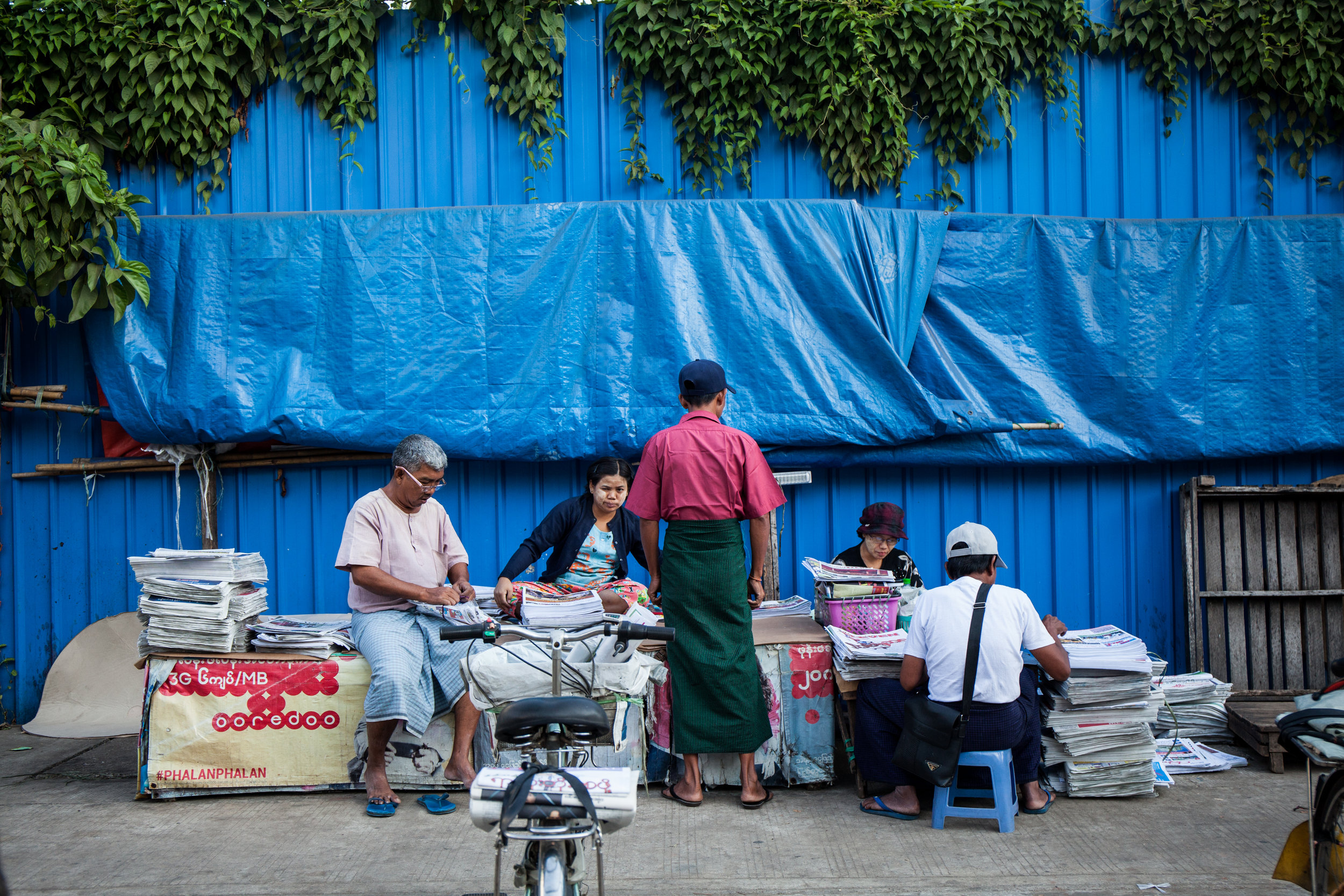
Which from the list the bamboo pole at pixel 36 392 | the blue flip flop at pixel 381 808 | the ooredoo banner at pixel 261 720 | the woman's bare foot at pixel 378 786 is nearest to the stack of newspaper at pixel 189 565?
the ooredoo banner at pixel 261 720

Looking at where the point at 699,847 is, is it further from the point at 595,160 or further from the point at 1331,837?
the point at 595,160

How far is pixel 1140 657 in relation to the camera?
13.5 ft

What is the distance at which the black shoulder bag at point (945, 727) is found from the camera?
3680 millimetres

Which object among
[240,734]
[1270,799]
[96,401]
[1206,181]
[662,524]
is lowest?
[1270,799]

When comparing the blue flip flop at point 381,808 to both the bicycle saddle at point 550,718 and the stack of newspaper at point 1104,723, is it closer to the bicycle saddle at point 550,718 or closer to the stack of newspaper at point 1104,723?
the bicycle saddle at point 550,718

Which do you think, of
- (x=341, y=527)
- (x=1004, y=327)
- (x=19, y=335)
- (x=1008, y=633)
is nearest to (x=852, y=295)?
(x=1004, y=327)

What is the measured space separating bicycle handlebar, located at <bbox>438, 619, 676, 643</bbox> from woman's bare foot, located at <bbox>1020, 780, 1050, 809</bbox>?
207cm

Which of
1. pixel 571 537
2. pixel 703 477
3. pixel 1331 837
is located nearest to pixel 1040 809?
pixel 1331 837

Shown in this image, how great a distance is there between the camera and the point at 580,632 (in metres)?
2.76

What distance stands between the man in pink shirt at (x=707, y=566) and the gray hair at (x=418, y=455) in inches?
34.1

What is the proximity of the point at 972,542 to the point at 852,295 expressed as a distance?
1.77 meters

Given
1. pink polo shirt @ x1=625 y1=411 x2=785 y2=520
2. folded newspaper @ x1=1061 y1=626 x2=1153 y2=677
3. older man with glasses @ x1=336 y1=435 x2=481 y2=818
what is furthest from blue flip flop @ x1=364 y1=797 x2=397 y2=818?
folded newspaper @ x1=1061 y1=626 x2=1153 y2=677

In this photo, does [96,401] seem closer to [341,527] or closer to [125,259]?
[125,259]

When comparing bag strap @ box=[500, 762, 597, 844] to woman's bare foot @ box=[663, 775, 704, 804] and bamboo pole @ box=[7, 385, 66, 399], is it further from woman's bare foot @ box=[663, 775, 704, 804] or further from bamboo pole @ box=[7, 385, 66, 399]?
bamboo pole @ box=[7, 385, 66, 399]
